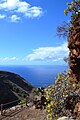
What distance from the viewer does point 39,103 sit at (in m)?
31.3

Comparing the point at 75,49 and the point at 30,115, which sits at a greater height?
the point at 75,49

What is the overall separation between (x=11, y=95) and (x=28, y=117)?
1972 inches

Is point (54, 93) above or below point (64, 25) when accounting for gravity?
below

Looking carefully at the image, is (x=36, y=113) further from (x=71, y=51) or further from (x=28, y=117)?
(x=71, y=51)

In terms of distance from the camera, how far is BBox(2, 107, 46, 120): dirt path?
28416mm

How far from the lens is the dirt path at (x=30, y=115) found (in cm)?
2842

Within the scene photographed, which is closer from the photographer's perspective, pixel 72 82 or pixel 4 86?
pixel 72 82

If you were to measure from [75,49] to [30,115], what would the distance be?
50.1ft

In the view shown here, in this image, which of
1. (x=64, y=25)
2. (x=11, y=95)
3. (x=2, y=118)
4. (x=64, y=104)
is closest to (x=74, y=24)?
(x=64, y=25)

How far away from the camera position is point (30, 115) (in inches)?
1162

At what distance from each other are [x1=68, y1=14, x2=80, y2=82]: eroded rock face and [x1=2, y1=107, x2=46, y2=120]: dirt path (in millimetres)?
11930

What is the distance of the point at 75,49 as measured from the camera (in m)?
15.5

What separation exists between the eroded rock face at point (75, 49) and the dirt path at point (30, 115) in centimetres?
1193

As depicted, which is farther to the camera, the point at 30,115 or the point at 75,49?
the point at 30,115
